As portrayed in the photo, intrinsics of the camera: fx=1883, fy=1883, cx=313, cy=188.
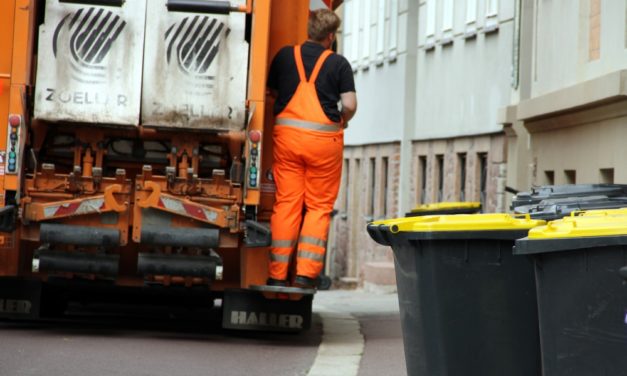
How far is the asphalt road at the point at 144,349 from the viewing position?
416 inches

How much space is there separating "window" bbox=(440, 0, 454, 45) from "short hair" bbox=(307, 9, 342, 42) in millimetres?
15988

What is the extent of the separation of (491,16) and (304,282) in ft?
46.0

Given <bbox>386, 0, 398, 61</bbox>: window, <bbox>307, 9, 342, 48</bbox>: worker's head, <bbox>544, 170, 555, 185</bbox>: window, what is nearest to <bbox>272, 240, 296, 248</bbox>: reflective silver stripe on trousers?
<bbox>307, 9, 342, 48</bbox>: worker's head

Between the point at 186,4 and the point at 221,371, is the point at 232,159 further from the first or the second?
the point at 221,371

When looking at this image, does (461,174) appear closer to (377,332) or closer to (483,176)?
(483,176)

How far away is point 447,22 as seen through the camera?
29.0m

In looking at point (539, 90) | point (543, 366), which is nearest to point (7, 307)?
point (543, 366)

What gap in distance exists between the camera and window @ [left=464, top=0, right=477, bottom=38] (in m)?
27.1

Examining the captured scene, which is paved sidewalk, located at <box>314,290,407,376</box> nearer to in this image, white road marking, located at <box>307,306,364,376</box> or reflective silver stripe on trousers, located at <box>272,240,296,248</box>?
white road marking, located at <box>307,306,364,376</box>

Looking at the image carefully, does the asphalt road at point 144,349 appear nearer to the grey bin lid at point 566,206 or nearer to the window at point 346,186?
the grey bin lid at point 566,206

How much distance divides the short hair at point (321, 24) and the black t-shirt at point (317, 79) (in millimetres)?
77

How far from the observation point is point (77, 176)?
12.2 meters

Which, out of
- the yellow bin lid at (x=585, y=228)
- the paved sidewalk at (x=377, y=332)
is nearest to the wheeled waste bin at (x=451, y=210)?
the paved sidewalk at (x=377, y=332)

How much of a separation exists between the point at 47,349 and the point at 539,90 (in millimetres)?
12336
